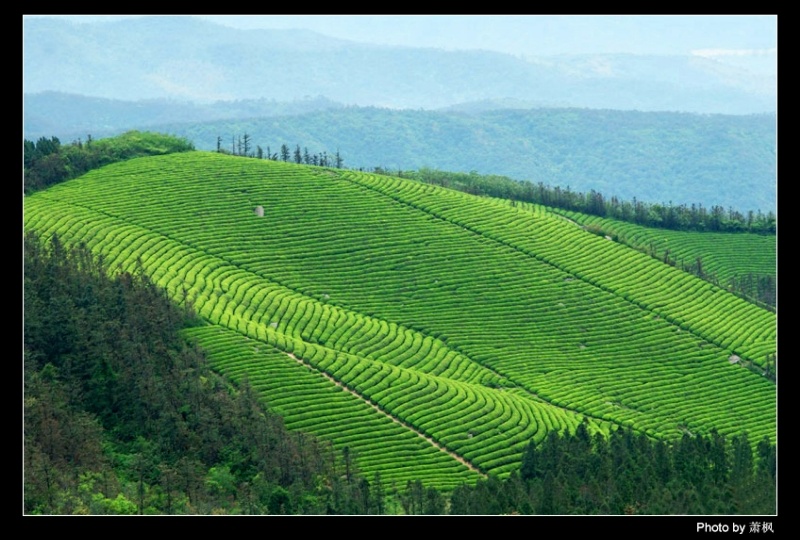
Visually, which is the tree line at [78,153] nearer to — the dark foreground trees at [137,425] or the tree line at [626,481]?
the dark foreground trees at [137,425]

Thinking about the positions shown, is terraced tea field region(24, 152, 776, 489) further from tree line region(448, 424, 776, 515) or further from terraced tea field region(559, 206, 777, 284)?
terraced tea field region(559, 206, 777, 284)

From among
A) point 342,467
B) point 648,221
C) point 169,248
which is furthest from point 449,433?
point 648,221

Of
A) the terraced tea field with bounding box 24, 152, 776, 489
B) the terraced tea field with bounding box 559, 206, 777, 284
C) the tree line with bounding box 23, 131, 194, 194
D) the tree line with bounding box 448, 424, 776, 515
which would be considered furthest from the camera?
the terraced tea field with bounding box 559, 206, 777, 284

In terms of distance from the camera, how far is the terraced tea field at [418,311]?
75.4 meters

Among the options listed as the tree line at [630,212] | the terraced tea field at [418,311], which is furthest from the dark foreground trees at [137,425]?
the tree line at [630,212]

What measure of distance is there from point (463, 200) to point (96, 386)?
59218mm

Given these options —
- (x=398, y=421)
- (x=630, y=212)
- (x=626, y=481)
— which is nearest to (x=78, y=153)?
(x=398, y=421)

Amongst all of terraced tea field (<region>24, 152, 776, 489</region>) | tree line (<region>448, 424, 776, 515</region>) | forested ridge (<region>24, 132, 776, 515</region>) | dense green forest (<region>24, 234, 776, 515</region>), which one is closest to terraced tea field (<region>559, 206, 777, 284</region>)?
terraced tea field (<region>24, 152, 776, 489</region>)

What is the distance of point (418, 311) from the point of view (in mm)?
98375

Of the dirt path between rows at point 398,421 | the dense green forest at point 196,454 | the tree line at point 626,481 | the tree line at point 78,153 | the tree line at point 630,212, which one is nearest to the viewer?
the tree line at point 626,481

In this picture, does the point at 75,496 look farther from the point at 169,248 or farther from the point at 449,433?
the point at 169,248

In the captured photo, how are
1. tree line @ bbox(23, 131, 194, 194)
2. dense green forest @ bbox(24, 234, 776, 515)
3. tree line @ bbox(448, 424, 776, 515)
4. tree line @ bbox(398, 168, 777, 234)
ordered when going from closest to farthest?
1. tree line @ bbox(448, 424, 776, 515)
2. dense green forest @ bbox(24, 234, 776, 515)
3. tree line @ bbox(23, 131, 194, 194)
4. tree line @ bbox(398, 168, 777, 234)

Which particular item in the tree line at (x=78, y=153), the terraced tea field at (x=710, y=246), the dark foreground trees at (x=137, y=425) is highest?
the tree line at (x=78, y=153)

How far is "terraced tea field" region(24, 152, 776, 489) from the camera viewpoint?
75.4 meters
